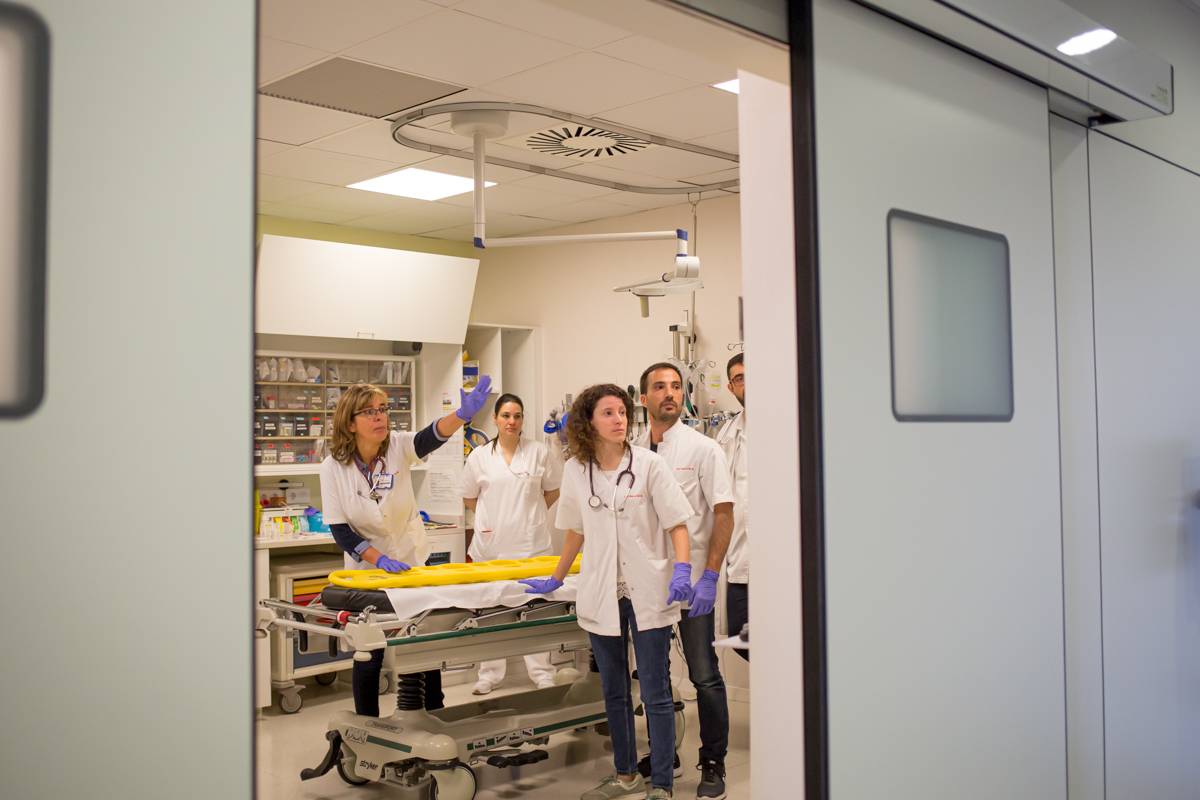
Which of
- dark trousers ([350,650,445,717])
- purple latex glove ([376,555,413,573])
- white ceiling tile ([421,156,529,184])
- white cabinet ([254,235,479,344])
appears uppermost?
white ceiling tile ([421,156,529,184])

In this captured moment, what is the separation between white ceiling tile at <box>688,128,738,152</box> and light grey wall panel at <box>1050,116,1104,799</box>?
2.16 m

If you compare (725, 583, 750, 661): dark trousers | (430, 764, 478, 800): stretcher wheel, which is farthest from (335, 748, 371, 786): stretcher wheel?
(725, 583, 750, 661): dark trousers

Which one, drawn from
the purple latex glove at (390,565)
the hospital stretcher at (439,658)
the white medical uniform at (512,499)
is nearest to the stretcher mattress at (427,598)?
the hospital stretcher at (439,658)

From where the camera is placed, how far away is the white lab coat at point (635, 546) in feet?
12.5

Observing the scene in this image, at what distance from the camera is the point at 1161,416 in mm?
3479

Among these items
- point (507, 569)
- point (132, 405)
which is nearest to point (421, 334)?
point (507, 569)

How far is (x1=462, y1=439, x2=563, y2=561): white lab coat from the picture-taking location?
5707mm

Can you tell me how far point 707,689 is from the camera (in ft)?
14.0

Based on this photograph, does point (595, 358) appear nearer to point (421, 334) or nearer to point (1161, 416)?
point (421, 334)

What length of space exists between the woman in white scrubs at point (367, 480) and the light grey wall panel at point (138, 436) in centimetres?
323

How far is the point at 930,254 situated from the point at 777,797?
1319 mm

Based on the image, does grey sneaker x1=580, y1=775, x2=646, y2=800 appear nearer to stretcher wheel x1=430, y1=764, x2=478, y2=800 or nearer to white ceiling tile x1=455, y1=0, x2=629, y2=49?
stretcher wheel x1=430, y1=764, x2=478, y2=800

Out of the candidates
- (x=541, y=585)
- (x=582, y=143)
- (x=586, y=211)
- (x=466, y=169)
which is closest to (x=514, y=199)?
(x=586, y=211)

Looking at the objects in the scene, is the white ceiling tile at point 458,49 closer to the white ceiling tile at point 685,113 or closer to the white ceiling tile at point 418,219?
Answer: the white ceiling tile at point 685,113
